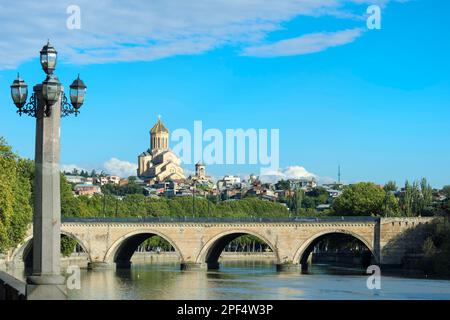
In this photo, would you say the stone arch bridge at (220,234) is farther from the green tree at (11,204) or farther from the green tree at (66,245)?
the green tree at (11,204)

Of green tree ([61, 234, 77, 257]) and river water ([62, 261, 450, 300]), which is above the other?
green tree ([61, 234, 77, 257])

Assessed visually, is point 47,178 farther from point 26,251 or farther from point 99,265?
point 26,251

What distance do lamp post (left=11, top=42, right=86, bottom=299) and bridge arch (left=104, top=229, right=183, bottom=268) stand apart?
53820mm

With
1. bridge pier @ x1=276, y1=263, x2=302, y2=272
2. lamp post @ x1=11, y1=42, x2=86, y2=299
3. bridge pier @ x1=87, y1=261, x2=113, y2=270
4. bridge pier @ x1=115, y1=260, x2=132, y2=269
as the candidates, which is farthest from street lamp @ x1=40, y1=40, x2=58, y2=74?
bridge pier @ x1=115, y1=260, x2=132, y2=269

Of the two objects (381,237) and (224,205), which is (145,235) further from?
(224,205)

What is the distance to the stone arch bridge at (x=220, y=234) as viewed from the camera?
63906mm

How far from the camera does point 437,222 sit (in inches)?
2432

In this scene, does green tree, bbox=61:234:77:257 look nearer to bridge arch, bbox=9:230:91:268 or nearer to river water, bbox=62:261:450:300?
bridge arch, bbox=9:230:91:268

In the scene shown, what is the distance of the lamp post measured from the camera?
14.3 metres

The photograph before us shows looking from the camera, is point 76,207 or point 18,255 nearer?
point 18,255
